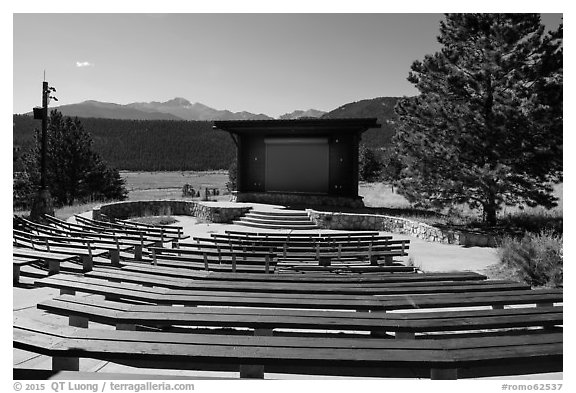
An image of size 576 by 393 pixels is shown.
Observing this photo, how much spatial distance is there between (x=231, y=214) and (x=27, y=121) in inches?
3005

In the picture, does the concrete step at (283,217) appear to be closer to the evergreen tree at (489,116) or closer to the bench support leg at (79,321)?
the evergreen tree at (489,116)

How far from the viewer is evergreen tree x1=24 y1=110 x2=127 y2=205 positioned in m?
30.9

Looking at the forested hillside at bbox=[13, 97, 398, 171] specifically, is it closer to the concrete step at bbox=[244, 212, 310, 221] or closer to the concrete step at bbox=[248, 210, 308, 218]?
the concrete step at bbox=[248, 210, 308, 218]

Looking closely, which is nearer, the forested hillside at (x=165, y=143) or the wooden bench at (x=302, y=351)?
the wooden bench at (x=302, y=351)

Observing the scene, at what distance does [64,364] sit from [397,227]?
42.0 feet

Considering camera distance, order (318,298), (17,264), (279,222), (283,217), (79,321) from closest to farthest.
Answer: (79,321)
(318,298)
(17,264)
(279,222)
(283,217)

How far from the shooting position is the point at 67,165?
102ft

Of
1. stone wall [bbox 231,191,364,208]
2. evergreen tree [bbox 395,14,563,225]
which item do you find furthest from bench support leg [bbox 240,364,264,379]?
stone wall [bbox 231,191,364,208]

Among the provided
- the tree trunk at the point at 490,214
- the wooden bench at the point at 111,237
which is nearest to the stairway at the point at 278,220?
the tree trunk at the point at 490,214

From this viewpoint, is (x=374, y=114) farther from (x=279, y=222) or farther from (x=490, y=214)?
(x=490, y=214)

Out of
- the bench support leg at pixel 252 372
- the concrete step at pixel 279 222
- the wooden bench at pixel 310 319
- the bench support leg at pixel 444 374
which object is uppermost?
the wooden bench at pixel 310 319

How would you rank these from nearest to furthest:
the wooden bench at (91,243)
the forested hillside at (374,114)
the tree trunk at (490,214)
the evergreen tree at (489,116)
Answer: the wooden bench at (91,243) < the evergreen tree at (489,116) < the tree trunk at (490,214) < the forested hillside at (374,114)

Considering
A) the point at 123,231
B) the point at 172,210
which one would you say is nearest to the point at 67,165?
the point at 172,210

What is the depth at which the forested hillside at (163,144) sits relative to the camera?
278 feet
